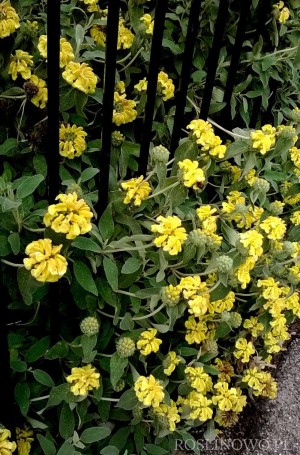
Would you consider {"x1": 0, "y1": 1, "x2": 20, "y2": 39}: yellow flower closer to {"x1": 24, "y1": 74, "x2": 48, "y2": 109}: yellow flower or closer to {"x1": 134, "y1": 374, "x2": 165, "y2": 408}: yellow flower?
{"x1": 24, "y1": 74, "x2": 48, "y2": 109}: yellow flower

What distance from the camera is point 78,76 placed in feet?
4.27

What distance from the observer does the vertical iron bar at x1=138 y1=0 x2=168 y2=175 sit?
125 centimetres

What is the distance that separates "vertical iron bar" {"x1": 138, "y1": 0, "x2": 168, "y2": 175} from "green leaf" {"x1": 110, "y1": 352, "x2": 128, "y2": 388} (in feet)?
1.50

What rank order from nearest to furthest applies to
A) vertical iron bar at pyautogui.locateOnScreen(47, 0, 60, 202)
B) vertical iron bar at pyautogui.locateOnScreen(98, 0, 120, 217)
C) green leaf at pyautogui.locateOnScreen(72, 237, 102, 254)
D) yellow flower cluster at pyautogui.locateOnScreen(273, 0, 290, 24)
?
vertical iron bar at pyautogui.locateOnScreen(47, 0, 60, 202), vertical iron bar at pyautogui.locateOnScreen(98, 0, 120, 217), green leaf at pyautogui.locateOnScreen(72, 237, 102, 254), yellow flower cluster at pyautogui.locateOnScreen(273, 0, 290, 24)

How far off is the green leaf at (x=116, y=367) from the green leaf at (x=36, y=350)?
0.17m

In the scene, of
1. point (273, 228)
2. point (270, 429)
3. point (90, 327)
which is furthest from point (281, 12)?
point (270, 429)

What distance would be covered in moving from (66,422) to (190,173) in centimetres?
65

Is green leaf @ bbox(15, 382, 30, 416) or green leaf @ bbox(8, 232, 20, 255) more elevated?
green leaf @ bbox(8, 232, 20, 255)

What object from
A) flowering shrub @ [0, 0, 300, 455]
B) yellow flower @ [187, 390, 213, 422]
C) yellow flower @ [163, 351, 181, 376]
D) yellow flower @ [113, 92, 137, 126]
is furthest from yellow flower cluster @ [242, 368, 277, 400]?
yellow flower @ [113, 92, 137, 126]

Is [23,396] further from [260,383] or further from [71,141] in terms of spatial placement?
[260,383]

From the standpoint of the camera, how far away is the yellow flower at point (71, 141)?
1416mm

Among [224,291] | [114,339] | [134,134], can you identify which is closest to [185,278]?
[224,291]

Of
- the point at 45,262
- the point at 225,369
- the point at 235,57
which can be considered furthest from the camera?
the point at 225,369

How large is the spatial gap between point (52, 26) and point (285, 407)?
57.2 inches
